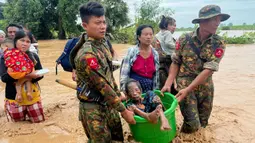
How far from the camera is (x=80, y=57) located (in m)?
1.87

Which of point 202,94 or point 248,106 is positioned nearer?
point 202,94

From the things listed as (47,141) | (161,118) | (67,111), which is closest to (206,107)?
(161,118)

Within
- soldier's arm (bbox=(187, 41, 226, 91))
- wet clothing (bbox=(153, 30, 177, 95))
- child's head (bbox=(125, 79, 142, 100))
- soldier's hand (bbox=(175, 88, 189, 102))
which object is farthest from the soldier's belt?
wet clothing (bbox=(153, 30, 177, 95))

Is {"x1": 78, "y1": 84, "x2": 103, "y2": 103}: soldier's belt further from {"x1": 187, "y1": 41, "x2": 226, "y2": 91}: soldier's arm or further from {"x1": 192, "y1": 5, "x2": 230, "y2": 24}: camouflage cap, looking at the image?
{"x1": 192, "y1": 5, "x2": 230, "y2": 24}: camouflage cap

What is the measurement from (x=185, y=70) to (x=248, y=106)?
2309 millimetres

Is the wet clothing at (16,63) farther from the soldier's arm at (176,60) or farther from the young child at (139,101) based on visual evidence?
the soldier's arm at (176,60)

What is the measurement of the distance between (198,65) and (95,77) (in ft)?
5.16

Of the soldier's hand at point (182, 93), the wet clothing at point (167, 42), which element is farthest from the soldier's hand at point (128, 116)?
the wet clothing at point (167, 42)

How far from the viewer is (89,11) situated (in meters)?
1.91

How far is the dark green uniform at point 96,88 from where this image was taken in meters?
1.88

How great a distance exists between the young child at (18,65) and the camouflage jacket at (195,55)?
7.32 ft

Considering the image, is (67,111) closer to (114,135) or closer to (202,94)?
(114,135)

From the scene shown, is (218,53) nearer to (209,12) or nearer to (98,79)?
(209,12)

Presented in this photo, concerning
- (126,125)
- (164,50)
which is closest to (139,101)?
(126,125)
